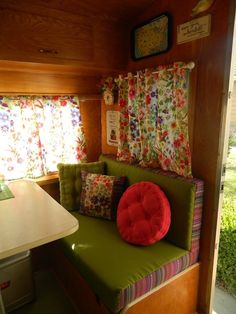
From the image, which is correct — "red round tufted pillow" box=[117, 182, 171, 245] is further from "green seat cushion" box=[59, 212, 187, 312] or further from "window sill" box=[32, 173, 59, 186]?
"window sill" box=[32, 173, 59, 186]

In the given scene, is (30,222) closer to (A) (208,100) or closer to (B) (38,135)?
(B) (38,135)

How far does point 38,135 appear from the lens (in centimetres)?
219

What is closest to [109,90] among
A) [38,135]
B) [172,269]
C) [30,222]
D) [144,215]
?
[38,135]

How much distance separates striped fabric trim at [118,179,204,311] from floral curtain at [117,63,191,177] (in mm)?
204

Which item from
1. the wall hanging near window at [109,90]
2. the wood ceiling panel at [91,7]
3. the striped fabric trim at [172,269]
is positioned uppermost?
the wood ceiling panel at [91,7]

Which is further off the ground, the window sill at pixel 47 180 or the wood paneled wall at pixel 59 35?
the wood paneled wall at pixel 59 35

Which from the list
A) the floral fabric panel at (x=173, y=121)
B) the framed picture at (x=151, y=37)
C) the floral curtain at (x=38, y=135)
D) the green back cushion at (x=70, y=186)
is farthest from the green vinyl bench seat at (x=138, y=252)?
the framed picture at (x=151, y=37)

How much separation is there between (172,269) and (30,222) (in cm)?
94

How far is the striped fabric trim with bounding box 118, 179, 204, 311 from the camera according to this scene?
1284 mm

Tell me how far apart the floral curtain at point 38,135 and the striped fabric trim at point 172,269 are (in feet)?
4.38

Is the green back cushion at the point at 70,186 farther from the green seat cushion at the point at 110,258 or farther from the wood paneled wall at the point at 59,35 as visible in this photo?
the wood paneled wall at the point at 59,35

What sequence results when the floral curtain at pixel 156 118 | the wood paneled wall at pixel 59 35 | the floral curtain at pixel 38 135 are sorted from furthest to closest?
1. the floral curtain at pixel 38 135
2. the floral curtain at pixel 156 118
3. the wood paneled wall at pixel 59 35

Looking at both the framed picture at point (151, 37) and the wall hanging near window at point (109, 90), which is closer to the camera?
the framed picture at point (151, 37)

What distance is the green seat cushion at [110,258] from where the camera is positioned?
1.30 m
